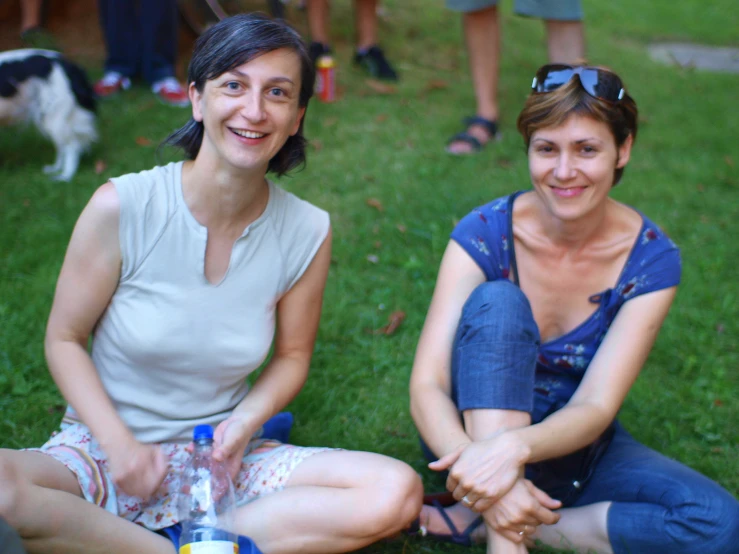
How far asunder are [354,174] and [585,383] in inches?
120

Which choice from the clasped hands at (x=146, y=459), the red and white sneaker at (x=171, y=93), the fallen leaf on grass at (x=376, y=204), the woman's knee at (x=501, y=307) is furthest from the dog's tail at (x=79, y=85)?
the woman's knee at (x=501, y=307)

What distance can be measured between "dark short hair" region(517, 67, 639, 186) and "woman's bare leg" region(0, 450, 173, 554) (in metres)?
1.65

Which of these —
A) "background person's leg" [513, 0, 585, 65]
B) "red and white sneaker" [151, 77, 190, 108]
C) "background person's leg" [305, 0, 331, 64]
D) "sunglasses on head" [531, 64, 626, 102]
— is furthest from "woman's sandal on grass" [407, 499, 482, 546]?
"background person's leg" [305, 0, 331, 64]

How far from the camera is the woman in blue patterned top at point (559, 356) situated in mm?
2373

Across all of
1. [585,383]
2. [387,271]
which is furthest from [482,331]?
[387,271]

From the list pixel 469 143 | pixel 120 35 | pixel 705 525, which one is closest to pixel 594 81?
pixel 705 525

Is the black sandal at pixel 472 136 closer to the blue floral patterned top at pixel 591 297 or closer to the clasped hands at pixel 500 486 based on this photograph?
the blue floral patterned top at pixel 591 297

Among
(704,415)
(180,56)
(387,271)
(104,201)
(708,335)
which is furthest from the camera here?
(180,56)

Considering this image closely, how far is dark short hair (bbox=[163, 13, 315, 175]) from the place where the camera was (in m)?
2.29

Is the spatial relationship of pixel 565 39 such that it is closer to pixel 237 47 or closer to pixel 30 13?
pixel 237 47

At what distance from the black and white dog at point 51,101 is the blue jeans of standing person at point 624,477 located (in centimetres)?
334

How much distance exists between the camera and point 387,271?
14.3 ft

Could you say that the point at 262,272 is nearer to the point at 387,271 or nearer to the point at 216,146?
the point at 216,146

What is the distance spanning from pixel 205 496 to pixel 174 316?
1.73ft
